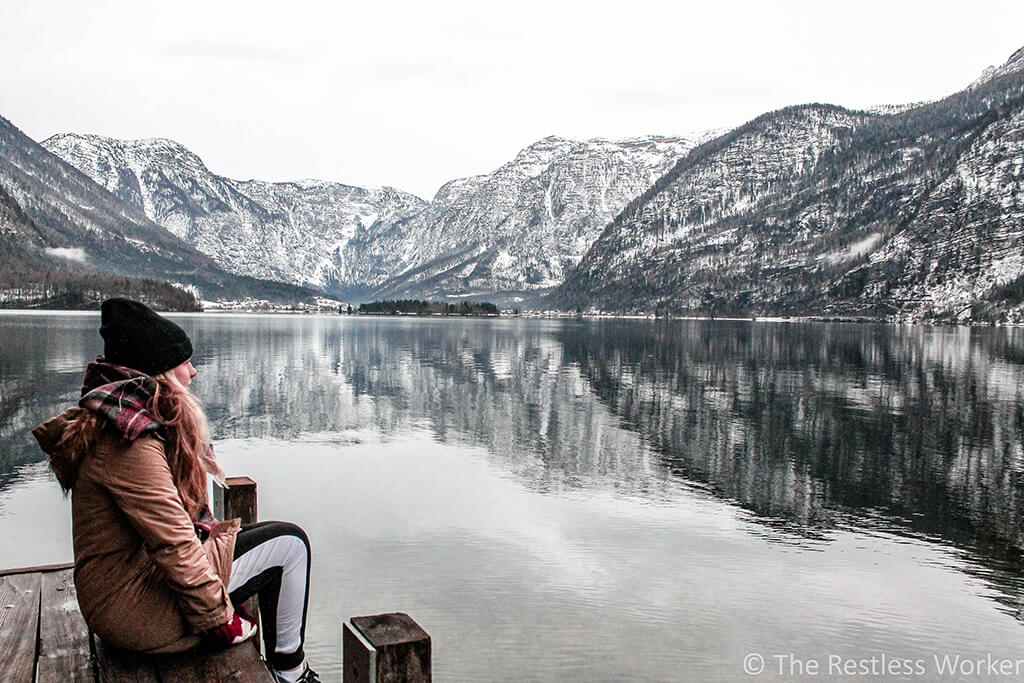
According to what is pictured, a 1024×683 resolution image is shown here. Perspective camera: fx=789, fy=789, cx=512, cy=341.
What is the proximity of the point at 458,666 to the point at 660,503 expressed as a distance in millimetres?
9395

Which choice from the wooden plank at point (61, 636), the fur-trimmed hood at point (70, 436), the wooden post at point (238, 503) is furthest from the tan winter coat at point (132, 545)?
the wooden post at point (238, 503)

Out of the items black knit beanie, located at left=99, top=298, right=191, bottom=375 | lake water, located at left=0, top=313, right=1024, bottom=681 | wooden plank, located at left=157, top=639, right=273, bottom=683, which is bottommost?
lake water, located at left=0, top=313, right=1024, bottom=681

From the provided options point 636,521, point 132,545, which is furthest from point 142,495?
point 636,521

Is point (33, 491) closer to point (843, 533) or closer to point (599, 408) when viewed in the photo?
point (843, 533)

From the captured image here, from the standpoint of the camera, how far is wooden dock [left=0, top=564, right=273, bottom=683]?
5.04 m

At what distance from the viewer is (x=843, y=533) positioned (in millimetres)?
16250

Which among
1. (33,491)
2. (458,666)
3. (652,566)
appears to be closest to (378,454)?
(33,491)

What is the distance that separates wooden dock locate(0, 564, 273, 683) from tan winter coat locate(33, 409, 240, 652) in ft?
0.50

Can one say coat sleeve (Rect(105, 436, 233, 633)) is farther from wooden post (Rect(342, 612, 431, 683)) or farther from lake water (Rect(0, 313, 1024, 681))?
lake water (Rect(0, 313, 1024, 681))

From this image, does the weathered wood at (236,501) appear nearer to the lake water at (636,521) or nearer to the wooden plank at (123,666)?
the lake water at (636,521)

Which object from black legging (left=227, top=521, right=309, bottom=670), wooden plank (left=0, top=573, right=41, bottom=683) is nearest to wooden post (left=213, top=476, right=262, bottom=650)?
wooden plank (left=0, top=573, right=41, bottom=683)

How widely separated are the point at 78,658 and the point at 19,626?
35.0 inches

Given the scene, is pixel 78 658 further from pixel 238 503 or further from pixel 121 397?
pixel 238 503

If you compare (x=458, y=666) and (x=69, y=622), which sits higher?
(x=69, y=622)
